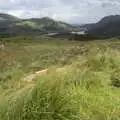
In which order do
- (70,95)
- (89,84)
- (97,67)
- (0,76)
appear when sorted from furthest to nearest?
(0,76)
(97,67)
(89,84)
(70,95)

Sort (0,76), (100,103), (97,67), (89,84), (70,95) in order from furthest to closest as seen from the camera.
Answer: (0,76) < (97,67) < (89,84) < (100,103) < (70,95)

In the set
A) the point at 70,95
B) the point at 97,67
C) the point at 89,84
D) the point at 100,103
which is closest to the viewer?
the point at 70,95

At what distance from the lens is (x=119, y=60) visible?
42.8ft

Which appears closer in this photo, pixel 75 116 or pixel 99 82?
pixel 75 116

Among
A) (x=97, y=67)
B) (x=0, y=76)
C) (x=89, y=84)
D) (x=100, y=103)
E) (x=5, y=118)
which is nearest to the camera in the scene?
(x=5, y=118)

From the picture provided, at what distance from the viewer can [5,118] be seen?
260 inches

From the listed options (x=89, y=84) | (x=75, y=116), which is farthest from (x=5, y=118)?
(x=89, y=84)

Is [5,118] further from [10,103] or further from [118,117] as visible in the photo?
[118,117]

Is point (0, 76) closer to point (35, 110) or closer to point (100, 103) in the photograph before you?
point (100, 103)

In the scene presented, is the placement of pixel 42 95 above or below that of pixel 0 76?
above

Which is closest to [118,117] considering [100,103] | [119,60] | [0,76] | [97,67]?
[100,103]

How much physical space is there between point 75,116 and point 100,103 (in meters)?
1.46

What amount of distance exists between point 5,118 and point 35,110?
0.47 meters

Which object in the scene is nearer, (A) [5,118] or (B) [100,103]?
(A) [5,118]
